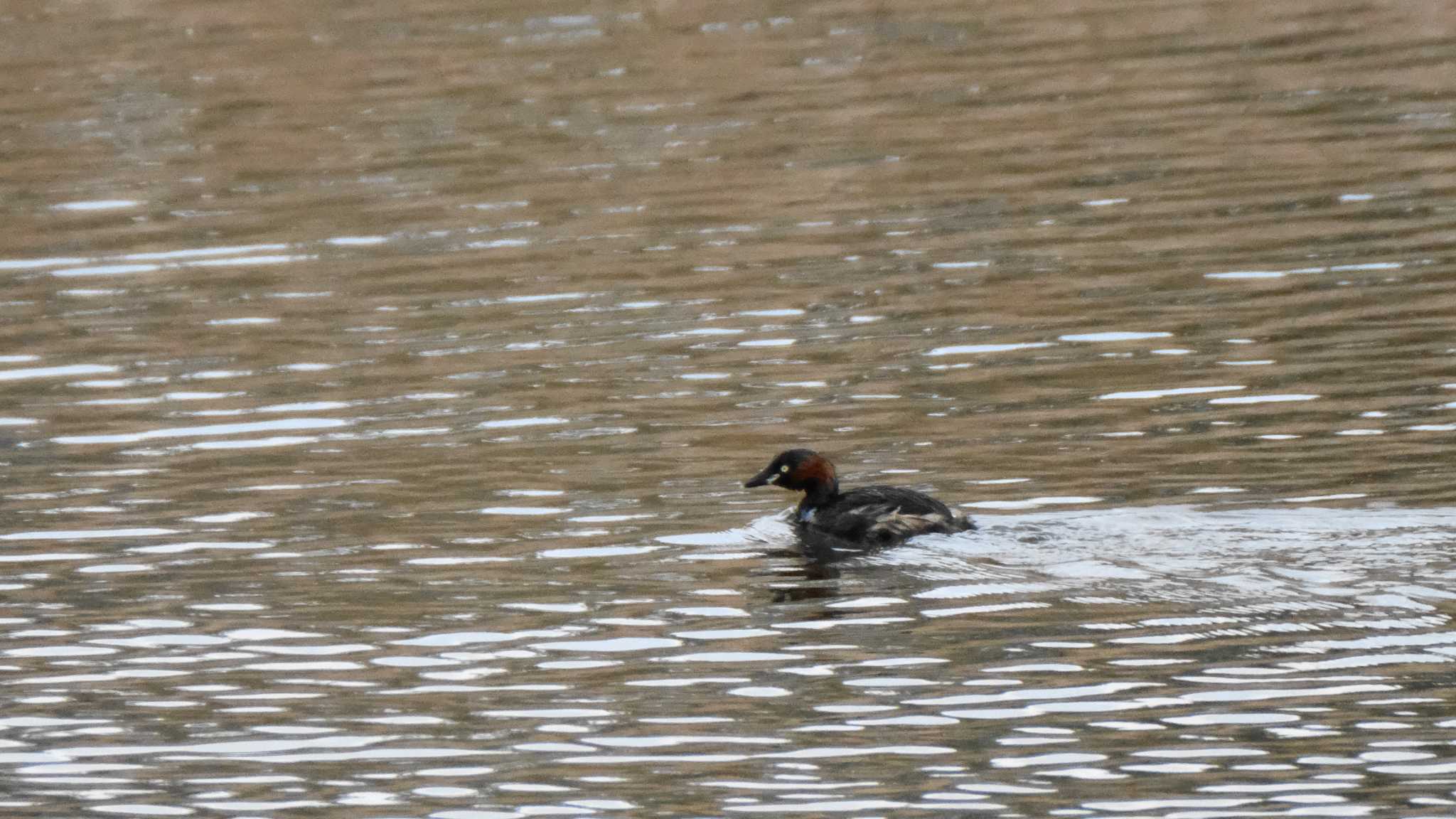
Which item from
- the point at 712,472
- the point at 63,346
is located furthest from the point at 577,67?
the point at 712,472

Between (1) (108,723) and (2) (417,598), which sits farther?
(2) (417,598)

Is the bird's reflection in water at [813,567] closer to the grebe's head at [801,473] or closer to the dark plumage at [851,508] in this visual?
the dark plumage at [851,508]

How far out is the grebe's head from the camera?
12.7 meters

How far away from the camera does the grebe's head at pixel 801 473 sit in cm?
1271

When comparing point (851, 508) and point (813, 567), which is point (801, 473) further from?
point (813, 567)

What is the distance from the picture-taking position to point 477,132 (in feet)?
82.3

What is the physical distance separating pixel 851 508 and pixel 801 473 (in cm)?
49

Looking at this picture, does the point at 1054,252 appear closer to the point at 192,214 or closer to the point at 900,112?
the point at 900,112

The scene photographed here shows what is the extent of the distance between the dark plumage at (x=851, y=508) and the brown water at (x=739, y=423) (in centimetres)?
15

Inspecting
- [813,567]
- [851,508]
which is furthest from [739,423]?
[813,567]

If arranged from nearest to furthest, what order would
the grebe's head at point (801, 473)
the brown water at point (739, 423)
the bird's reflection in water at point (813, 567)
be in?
the brown water at point (739, 423) < the bird's reflection in water at point (813, 567) < the grebe's head at point (801, 473)

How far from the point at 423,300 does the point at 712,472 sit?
5511 mm

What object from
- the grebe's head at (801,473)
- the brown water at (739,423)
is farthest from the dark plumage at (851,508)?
the brown water at (739,423)

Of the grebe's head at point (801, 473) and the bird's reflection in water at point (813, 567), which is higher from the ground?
the grebe's head at point (801, 473)
